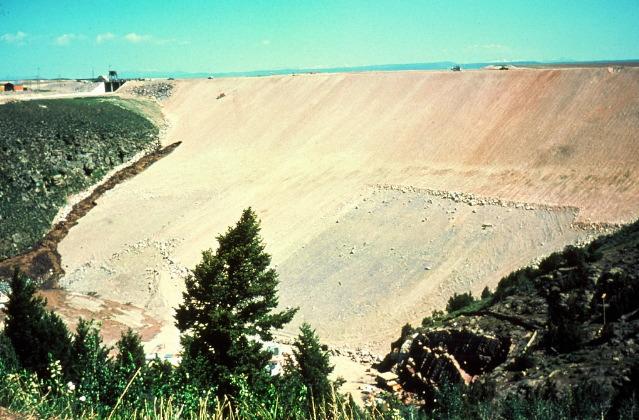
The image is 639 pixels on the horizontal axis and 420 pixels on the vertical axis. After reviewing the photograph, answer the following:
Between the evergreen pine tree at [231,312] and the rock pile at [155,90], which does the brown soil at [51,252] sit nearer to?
the evergreen pine tree at [231,312]

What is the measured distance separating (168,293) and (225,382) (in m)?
14.5

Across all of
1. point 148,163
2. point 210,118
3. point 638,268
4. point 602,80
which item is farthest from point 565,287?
point 210,118

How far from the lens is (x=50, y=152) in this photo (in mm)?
37781

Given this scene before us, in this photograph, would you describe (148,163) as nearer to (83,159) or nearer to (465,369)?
(83,159)

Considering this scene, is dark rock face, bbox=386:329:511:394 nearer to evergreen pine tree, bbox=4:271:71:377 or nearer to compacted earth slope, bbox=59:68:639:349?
compacted earth slope, bbox=59:68:639:349

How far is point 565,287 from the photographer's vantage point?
13.1m

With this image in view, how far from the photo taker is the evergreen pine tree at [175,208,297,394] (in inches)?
464

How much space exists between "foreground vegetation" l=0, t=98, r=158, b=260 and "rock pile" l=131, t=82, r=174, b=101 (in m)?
9.52

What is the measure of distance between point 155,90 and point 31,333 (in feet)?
175

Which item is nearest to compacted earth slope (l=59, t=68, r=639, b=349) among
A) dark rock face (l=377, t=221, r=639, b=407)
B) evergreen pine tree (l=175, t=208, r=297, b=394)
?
dark rock face (l=377, t=221, r=639, b=407)

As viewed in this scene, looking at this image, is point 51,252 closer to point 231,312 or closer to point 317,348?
point 231,312

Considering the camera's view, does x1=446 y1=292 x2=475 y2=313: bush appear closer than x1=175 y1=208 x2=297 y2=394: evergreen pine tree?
No

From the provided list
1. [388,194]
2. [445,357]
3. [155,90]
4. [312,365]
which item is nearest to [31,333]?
[312,365]

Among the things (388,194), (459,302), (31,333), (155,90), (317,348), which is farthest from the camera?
(155,90)
